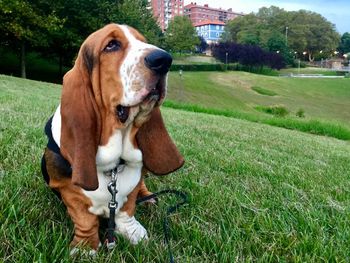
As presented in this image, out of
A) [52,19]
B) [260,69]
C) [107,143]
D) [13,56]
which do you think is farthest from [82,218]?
[260,69]

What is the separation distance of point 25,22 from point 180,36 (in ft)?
170

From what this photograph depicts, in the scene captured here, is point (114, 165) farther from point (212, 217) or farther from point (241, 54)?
point (241, 54)

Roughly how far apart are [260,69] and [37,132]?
248 feet

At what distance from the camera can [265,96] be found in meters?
43.7

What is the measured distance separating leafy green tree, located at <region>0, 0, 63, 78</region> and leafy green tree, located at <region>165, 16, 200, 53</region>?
1829 inches

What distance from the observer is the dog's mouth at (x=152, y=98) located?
1.77m

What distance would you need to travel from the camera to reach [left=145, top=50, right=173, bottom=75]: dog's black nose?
169cm

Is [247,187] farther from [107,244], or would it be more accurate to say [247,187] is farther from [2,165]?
[2,165]

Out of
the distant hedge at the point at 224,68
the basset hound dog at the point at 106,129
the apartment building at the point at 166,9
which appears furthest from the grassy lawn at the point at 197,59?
the basset hound dog at the point at 106,129

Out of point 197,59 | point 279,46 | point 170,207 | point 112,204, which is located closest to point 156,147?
point 112,204

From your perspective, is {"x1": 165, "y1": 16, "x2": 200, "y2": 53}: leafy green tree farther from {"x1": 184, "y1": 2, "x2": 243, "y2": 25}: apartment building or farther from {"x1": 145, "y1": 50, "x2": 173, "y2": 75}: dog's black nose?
{"x1": 184, "y1": 2, "x2": 243, "y2": 25}: apartment building

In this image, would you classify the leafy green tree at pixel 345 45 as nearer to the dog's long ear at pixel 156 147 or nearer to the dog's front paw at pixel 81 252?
the dog's long ear at pixel 156 147

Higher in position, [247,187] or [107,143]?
[107,143]

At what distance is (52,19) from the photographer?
2291 cm
